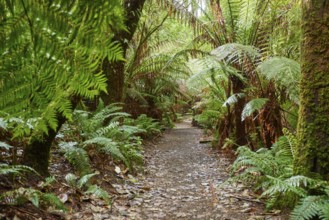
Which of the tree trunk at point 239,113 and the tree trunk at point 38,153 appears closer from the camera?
the tree trunk at point 38,153

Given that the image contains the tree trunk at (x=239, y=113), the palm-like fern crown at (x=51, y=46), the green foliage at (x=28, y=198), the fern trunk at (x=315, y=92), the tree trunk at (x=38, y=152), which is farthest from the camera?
the tree trunk at (x=239, y=113)

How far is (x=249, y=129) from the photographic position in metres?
5.45

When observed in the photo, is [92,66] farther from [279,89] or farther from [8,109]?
[279,89]

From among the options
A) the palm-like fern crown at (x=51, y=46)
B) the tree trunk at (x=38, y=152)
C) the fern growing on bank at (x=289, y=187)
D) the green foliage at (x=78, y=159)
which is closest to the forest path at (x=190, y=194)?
the fern growing on bank at (x=289, y=187)

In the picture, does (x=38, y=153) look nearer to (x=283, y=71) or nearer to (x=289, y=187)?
(x=289, y=187)

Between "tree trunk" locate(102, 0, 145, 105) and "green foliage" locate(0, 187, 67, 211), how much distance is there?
260 cm

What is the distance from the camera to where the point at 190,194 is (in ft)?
12.6

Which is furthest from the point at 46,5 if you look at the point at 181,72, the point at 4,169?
the point at 181,72

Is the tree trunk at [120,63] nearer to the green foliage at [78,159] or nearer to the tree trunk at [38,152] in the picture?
the green foliage at [78,159]

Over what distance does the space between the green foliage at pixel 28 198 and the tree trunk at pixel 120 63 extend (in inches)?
102

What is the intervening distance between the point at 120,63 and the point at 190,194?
2.79 meters

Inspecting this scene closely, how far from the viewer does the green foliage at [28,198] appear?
2.39 m

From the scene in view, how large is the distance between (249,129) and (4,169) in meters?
4.13

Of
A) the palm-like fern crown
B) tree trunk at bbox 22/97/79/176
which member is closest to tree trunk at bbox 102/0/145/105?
tree trunk at bbox 22/97/79/176
